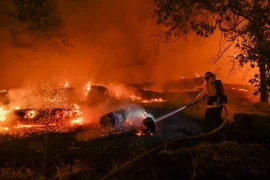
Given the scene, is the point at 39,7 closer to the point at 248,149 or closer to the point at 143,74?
the point at 143,74

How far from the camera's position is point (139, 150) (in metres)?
6.76

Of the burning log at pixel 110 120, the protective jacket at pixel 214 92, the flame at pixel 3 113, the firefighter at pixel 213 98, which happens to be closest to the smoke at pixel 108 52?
the flame at pixel 3 113

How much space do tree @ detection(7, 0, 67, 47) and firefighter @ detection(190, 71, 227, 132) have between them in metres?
14.8

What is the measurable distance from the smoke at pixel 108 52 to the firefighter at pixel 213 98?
1223 centimetres

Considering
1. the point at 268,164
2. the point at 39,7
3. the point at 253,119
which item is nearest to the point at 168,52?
the point at 39,7

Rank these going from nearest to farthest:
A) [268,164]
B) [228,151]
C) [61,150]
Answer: [268,164] < [228,151] < [61,150]

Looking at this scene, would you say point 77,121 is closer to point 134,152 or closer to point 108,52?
point 134,152

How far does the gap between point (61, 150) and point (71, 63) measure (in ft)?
47.6

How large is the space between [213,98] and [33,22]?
15481 millimetres

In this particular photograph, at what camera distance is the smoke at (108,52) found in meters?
20.7

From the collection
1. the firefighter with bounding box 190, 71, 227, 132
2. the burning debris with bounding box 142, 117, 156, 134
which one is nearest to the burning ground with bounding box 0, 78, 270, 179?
the burning debris with bounding box 142, 117, 156, 134

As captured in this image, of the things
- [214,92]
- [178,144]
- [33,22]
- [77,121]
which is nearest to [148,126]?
[178,144]

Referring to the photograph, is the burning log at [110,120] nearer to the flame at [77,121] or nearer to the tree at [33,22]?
the flame at [77,121]

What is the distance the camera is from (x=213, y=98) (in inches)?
321
